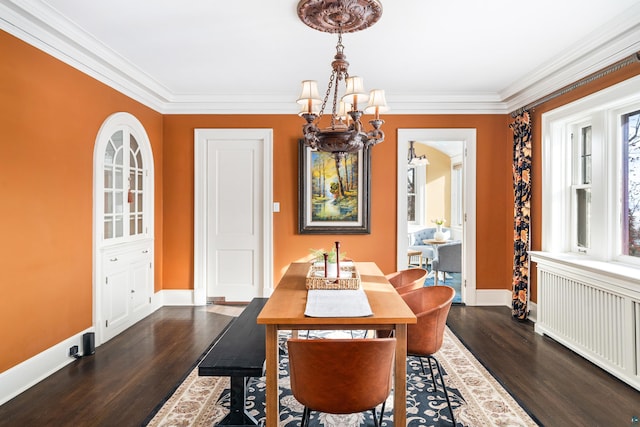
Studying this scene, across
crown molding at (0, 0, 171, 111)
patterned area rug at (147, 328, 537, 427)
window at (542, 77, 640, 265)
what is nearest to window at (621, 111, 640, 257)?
window at (542, 77, 640, 265)

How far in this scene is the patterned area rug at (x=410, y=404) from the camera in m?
2.28

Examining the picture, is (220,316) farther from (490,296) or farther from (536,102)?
(536,102)

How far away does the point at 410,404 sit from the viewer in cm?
247

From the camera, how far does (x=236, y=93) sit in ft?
15.3

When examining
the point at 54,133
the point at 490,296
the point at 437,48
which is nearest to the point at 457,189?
the point at 490,296

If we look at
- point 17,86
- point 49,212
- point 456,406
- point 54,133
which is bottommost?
point 456,406

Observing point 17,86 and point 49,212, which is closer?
point 17,86

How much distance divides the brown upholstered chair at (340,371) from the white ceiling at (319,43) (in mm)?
2166

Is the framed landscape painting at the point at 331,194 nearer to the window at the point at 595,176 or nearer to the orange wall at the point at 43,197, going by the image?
the window at the point at 595,176

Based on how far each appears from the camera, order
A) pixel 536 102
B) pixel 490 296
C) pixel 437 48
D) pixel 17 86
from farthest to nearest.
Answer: pixel 490 296
pixel 536 102
pixel 437 48
pixel 17 86

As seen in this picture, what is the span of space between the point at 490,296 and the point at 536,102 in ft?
7.79

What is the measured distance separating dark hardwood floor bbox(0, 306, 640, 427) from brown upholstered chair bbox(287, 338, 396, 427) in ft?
4.13

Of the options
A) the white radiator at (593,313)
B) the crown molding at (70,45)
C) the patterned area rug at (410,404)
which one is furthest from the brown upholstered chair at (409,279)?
the crown molding at (70,45)

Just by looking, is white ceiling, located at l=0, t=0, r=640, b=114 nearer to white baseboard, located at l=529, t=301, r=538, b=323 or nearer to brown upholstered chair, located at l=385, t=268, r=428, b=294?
brown upholstered chair, located at l=385, t=268, r=428, b=294
